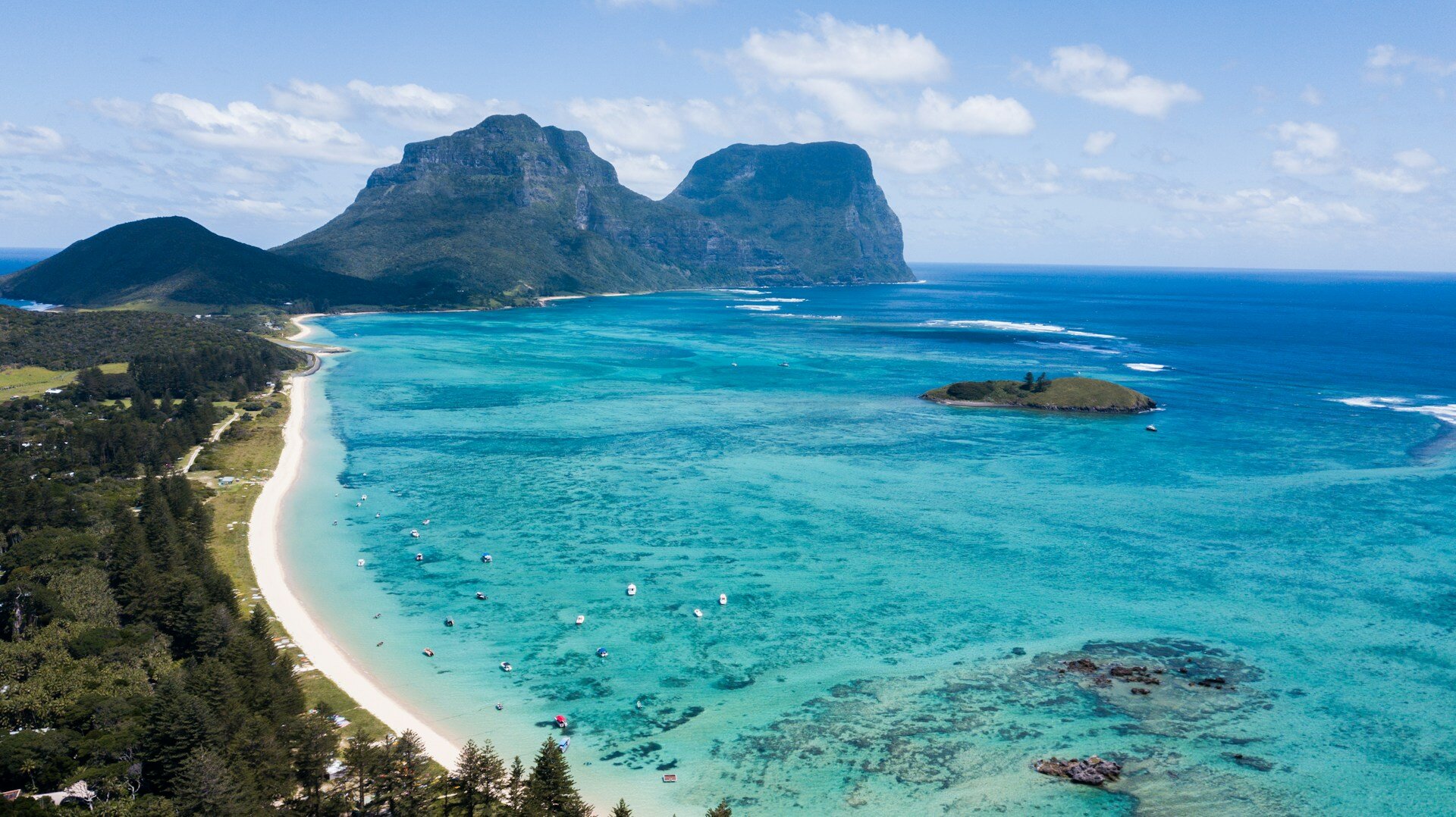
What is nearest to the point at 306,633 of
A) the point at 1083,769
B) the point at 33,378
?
the point at 1083,769

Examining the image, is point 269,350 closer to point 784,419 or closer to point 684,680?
point 784,419

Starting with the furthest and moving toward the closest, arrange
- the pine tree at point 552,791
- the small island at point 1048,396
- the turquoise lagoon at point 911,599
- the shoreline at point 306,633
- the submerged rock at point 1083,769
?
the small island at point 1048,396 → the shoreline at point 306,633 → the turquoise lagoon at point 911,599 → the submerged rock at point 1083,769 → the pine tree at point 552,791

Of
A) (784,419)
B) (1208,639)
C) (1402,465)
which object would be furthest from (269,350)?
(1402,465)

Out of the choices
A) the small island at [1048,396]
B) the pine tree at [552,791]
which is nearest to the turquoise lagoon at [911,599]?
the pine tree at [552,791]

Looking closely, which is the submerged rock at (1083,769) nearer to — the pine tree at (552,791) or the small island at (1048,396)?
the pine tree at (552,791)

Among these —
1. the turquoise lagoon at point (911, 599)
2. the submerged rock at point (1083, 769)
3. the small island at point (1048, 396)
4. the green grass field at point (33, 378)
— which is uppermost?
the green grass field at point (33, 378)
